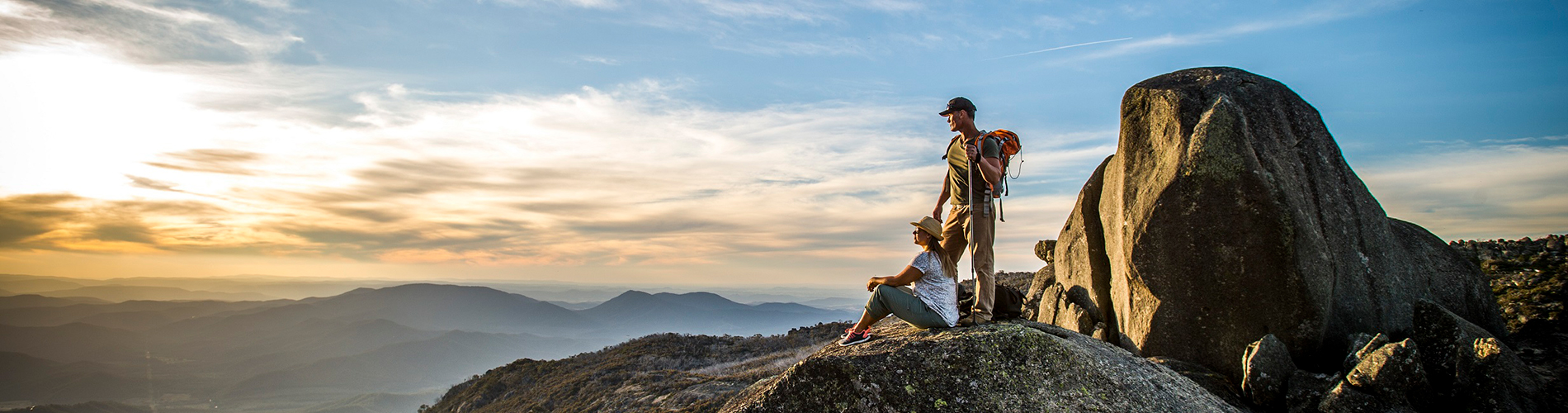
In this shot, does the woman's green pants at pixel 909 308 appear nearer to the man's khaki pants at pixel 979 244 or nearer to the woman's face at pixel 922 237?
the woman's face at pixel 922 237

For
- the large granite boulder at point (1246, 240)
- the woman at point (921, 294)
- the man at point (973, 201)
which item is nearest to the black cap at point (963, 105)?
the man at point (973, 201)

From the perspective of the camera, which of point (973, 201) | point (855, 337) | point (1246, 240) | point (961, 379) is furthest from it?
point (1246, 240)

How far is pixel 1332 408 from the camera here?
9211 mm

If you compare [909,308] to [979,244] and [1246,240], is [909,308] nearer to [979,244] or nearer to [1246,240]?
[979,244]

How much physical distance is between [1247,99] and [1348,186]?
243 cm

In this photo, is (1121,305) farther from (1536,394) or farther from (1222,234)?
(1536,394)

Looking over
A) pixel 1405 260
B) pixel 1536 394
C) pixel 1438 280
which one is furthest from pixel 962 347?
pixel 1438 280

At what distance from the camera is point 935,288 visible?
26.0 ft

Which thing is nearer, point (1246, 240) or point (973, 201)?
point (973, 201)

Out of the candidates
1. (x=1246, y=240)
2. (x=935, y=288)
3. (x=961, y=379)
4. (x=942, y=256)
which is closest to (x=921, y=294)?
(x=935, y=288)

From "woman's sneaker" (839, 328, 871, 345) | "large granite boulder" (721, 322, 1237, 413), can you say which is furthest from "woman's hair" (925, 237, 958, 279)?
"woman's sneaker" (839, 328, 871, 345)

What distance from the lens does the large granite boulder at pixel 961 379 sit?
670 cm

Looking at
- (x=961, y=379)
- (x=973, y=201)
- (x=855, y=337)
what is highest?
(x=973, y=201)

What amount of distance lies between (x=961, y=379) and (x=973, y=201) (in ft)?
9.65
